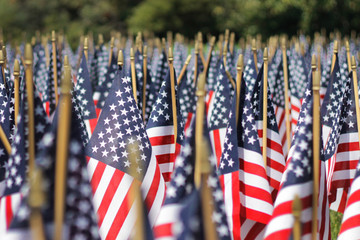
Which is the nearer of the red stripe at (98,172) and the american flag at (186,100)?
the red stripe at (98,172)

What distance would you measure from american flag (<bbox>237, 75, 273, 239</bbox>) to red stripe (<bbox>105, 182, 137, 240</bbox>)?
88 cm

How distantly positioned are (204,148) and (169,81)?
229cm

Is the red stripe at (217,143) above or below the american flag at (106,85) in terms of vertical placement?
below

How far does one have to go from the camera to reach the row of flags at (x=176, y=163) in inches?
94.3

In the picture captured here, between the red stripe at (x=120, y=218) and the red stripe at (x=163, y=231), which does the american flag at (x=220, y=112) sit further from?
the red stripe at (x=163, y=231)

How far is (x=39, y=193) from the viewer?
1.85m

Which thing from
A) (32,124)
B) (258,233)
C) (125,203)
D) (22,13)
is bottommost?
(258,233)

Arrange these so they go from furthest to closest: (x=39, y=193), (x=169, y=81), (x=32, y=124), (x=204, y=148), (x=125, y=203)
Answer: (x=169, y=81) → (x=125, y=203) → (x=32, y=124) → (x=204, y=148) → (x=39, y=193)

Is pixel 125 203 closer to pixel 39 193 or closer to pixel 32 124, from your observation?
pixel 32 124

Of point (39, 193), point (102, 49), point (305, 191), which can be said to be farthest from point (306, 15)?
point (39, 193)

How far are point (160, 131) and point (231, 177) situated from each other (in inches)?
32.3

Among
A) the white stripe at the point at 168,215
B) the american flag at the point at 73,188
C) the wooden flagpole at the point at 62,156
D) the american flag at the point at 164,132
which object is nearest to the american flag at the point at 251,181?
the american flag at the point at 164,132

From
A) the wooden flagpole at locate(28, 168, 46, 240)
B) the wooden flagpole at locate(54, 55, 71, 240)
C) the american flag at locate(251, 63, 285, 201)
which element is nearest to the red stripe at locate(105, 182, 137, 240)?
the wooden flagpole at locate(54, 55, 71, 240)

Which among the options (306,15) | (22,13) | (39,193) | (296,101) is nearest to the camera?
(39,193)
